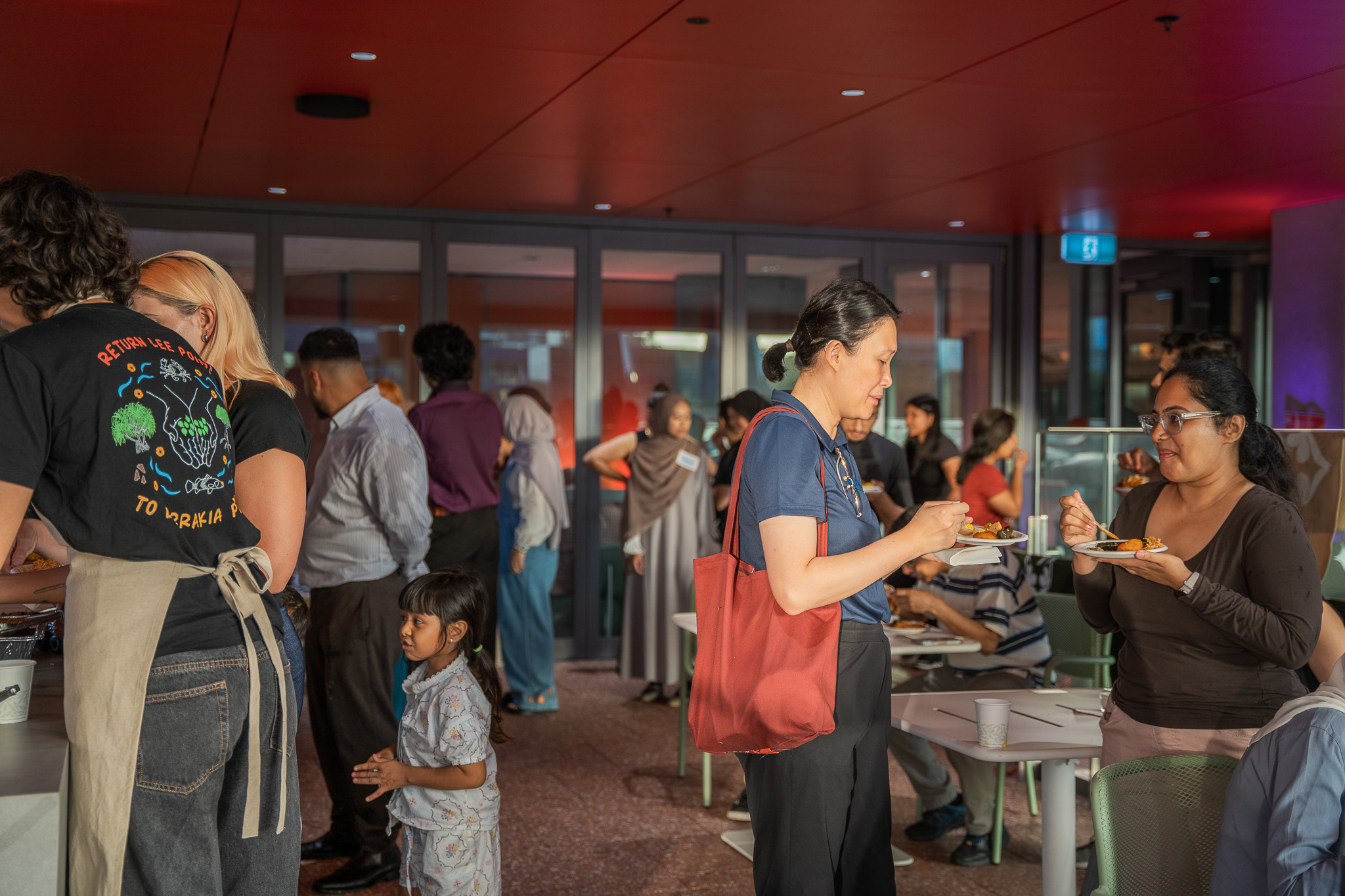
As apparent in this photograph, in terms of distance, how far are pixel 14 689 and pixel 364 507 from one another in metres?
1.83

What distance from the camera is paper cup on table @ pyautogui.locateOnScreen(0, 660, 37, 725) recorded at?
Answer: 1923mm

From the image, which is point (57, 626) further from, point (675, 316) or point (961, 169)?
point (675, 316)

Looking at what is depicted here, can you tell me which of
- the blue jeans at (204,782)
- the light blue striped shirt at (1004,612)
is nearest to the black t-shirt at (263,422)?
the blue jeans at (204,782)

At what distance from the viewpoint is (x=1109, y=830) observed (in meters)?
2.24

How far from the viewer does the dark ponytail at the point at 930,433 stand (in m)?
7.06

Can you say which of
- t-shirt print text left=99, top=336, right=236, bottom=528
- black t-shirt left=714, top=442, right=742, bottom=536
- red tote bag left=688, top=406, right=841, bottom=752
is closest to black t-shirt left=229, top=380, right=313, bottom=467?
t-shirt print text left=99, top=336, right=236, bottom=528

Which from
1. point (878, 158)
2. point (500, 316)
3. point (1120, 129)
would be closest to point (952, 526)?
point (1120, 129)

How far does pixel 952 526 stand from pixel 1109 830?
0.68m

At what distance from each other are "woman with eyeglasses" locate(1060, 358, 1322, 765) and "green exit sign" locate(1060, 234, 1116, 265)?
5.76 metres

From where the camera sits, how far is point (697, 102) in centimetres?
470

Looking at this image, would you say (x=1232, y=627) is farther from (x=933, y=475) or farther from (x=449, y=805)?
(x=933, y=475)

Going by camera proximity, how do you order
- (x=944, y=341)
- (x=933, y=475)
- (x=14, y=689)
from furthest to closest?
(x=944, y=341)
(x=933, y=475)
(x=14, y=689)

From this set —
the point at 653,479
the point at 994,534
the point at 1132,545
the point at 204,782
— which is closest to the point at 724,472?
the point at 653,479

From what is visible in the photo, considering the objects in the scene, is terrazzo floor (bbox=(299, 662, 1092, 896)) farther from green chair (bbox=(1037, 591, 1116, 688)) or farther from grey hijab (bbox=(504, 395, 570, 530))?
grey hijab (bbox=(504, 395, 570, 530))
